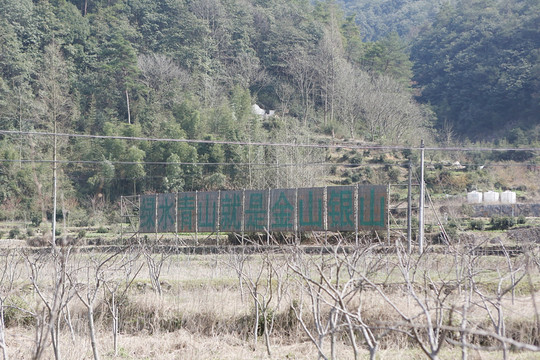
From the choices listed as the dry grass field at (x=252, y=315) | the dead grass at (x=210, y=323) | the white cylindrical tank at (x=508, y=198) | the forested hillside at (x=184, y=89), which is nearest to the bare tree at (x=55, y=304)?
the dry grass field at (x=252, y=315)

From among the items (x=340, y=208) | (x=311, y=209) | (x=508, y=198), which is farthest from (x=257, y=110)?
(x=340, y=208)

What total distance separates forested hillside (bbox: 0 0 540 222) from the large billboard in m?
7.15

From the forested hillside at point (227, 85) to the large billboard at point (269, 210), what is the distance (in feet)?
23.5

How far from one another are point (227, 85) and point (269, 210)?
30.2 m

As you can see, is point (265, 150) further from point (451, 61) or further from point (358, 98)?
point (451, 61)

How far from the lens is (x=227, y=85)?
4891cm

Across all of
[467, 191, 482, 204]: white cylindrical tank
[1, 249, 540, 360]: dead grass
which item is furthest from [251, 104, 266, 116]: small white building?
[1, 249, 540, 360]: dead grass

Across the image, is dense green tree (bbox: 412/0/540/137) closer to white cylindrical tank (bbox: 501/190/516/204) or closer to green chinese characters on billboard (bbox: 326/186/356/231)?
white cylindrical tank (bbox: 501/190/516/204)

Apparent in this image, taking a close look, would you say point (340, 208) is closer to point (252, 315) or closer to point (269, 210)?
point (269, 210)

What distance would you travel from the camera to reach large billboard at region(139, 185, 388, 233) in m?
18.0

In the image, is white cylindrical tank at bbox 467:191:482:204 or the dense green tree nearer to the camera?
white cylindrical tank at bbox 467:191:482:204

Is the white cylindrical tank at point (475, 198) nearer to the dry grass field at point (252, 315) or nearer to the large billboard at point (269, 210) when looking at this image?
the large billboard at point (269, 210)

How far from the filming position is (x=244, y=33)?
2110 inches

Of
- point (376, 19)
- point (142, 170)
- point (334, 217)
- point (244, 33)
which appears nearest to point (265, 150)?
point (142, 170)
